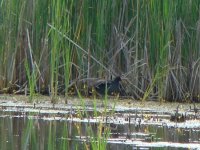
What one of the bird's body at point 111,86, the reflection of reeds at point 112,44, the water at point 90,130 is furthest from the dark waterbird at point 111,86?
the water at point 90,130

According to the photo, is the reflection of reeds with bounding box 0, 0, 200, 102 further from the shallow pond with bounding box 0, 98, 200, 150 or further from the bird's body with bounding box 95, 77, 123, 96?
the shallow pond with bounding box 0, 98, 200, 150

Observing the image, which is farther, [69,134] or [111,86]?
[111,86]

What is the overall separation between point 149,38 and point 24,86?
1.82 m

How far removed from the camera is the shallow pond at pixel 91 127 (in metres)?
7.64

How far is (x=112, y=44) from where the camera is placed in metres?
11.6

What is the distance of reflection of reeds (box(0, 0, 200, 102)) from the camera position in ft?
36.7

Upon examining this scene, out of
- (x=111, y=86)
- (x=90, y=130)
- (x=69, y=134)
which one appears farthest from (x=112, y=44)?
(x=90, y=130)

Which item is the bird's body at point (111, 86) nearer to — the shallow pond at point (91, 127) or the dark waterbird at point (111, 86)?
the dark waterbird at point (111, 86)

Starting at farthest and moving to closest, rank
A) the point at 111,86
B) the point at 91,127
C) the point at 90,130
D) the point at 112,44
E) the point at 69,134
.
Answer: the point at 112,44 → the point at 111,86 → the point at 91,127 → the point at 69,134 → the point at 90,130

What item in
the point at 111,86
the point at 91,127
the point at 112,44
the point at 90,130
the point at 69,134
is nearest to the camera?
the point at 90,130

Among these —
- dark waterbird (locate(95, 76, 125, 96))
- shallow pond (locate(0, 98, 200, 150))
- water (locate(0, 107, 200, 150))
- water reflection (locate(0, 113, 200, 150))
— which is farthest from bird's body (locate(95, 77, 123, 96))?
water reflection (locate(0, 113, 200, 150))

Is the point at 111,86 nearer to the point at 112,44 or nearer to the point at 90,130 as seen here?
the point at 112,44

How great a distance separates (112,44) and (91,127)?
3.17 meters

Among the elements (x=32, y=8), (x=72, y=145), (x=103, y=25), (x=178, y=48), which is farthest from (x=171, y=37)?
(x=72, y=145)
